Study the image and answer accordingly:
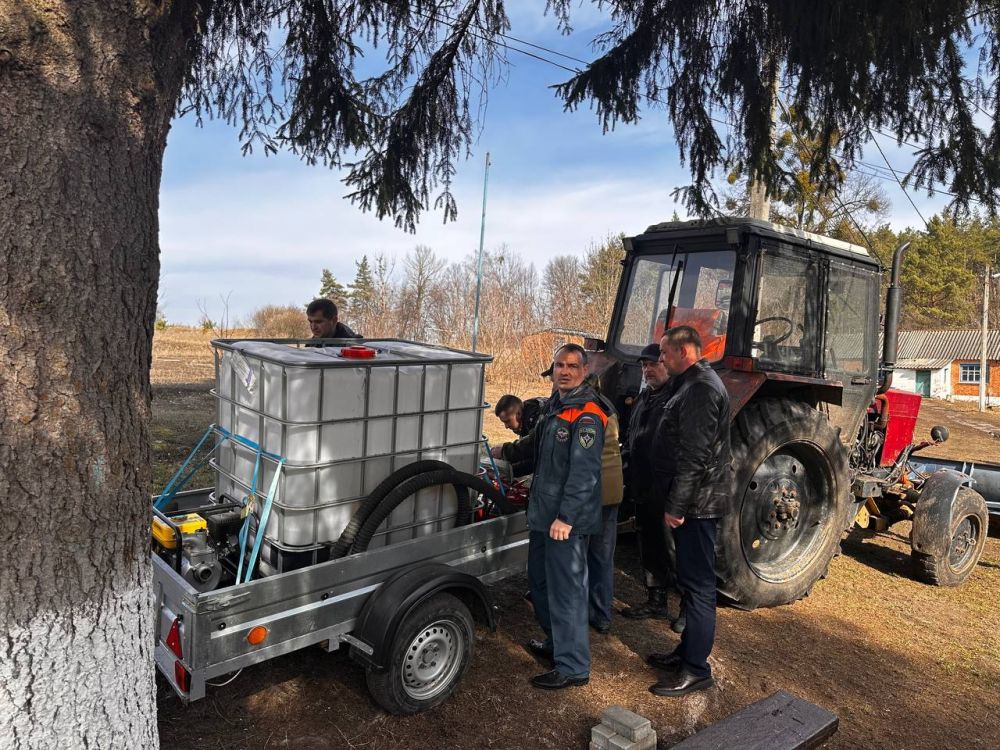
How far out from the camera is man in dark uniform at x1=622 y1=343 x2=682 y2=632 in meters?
3.94

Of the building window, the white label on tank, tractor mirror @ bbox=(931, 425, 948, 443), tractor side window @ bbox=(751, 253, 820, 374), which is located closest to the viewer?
the white label on tank

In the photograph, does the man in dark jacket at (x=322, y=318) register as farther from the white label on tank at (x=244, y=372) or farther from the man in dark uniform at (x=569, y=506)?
the man in dark uniform at (x=569, y=506)

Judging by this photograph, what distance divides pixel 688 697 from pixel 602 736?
76cm

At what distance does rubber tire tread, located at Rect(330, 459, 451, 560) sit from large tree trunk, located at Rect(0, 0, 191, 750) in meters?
1.07

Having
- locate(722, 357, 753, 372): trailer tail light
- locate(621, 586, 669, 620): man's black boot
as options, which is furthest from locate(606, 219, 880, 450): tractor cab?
locate(621, 586, 669, 620): man's black boot

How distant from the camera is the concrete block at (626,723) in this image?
2781 mm

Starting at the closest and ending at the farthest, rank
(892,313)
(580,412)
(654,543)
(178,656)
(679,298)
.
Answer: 1. (178,656)
2. (580,412)
3. (654,543)
4. (679,298)
5. (892,313)

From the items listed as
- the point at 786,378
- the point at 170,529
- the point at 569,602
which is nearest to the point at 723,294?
the point at 786,378

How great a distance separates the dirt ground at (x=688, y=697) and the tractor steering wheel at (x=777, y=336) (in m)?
1.77

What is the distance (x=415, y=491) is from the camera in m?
3.17

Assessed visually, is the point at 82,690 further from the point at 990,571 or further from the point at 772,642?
the point at 990,571

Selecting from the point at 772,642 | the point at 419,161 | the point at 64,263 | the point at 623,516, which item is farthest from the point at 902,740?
the point at 419,161

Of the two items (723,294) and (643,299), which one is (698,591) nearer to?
(723,294)

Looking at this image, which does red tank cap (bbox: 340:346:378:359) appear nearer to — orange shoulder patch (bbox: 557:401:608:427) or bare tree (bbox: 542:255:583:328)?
orange shoulder patch (bbox: 557:401:608:427)
